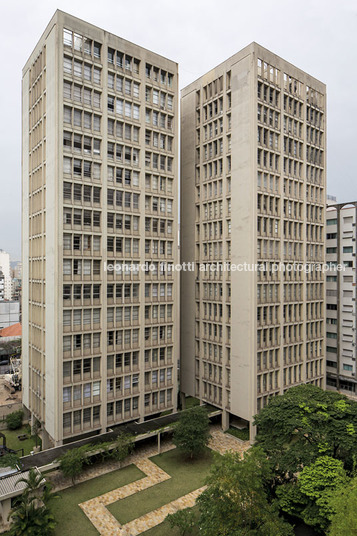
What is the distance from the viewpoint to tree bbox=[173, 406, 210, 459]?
40719 millimetres

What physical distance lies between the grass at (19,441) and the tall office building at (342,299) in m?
50.7

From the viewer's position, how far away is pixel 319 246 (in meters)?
56.9

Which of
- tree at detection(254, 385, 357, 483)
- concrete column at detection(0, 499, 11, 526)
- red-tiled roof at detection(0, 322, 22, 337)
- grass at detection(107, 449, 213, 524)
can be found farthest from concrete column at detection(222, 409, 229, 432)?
red-tiled roof at detection(0, 322, 22, 337)

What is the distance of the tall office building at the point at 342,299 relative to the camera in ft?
208

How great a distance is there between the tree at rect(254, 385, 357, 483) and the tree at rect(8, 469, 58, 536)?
18.4 metres

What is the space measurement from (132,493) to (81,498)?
4.84 m

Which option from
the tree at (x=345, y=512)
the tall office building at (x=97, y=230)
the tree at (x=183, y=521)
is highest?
the tall office building at (x=97, y=230)

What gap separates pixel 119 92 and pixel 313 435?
42.5 meters

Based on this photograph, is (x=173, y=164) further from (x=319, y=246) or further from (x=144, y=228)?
(x=319, y=246)

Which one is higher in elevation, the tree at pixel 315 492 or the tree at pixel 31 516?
the tree at pixel 315 492

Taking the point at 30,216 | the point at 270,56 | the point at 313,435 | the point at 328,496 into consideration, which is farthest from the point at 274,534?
the point at 270,56

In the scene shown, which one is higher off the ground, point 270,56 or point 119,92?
point 270,56

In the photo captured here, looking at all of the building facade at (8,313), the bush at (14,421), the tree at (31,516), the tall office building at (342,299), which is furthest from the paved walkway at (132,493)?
the building facade at (8,313)

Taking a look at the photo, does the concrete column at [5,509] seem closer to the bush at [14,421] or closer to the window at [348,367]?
the bush at [14,421]
